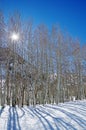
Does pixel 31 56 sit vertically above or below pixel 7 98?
above

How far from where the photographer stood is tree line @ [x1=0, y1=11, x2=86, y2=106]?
11.8 meters

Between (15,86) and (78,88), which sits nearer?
(15,86)

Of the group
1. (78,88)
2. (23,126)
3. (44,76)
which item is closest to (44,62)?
(44,76)

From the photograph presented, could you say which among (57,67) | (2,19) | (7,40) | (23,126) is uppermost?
(2,19)

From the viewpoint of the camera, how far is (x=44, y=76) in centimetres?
1465

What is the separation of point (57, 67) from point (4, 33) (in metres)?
6.11

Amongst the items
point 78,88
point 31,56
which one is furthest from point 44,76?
point 78,88

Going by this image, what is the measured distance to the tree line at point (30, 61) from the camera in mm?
11805

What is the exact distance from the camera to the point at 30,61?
1360 centimetres

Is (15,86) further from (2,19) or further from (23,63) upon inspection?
(2,19)

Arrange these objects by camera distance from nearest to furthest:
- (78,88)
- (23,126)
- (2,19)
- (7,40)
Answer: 1. (23,126)
2. (2,19)
3. (7,40)
4. (78,88)

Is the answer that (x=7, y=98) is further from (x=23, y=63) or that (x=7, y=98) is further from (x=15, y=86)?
(x=23, y=63)

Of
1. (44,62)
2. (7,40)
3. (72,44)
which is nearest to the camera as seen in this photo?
(7,40)

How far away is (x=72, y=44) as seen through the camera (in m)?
17.9
